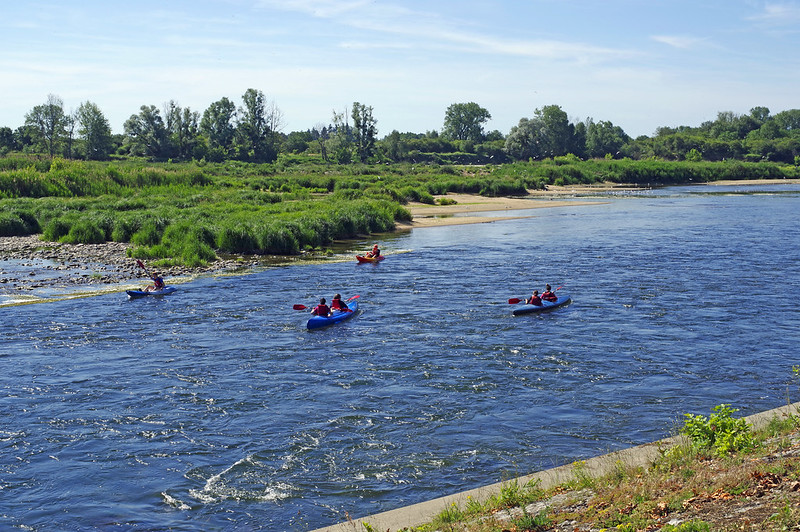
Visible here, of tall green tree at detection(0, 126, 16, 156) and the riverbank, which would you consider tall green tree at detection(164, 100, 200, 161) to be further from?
the riverbank

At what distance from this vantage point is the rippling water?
12.9m

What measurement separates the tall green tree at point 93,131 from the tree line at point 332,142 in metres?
0.15

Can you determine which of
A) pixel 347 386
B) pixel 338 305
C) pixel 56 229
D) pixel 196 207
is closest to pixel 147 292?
pixel 338 305

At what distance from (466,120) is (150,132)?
99.1m

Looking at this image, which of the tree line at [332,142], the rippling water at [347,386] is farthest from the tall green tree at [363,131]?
the rippling water at [347,386]

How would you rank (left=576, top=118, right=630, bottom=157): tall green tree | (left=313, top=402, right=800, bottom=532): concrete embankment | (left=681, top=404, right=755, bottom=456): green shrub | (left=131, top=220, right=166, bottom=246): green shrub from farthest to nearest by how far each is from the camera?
1. (left=576, top=118, right=630, bottom=157): tall green tree
2. (left=131, top=220, right=166, bottom=246): green shrub
3. (left=681, top=404, right=755, bottom=456): green shrub
4. (left=313, top=402, right=800, bottom=532): concrete embankment

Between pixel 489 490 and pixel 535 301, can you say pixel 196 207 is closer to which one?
pixel 535 301

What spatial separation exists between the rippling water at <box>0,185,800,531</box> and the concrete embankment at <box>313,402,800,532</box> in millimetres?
557

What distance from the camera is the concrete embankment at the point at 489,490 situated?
429 inches

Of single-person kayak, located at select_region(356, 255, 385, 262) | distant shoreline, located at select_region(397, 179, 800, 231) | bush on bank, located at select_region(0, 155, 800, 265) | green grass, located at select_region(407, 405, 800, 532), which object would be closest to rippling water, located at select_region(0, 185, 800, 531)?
green grass, located at select_region(407, 405, 800, 532)

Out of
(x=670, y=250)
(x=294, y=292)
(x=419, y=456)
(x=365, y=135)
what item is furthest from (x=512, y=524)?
(x=365, y=135)

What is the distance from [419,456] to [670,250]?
3261cm

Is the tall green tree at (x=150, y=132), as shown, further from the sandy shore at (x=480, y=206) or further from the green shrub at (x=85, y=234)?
the green shrub at (x=85, y=234)

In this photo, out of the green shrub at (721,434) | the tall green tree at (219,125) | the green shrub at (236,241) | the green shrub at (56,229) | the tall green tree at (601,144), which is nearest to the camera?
the green shrub at (721,434)
